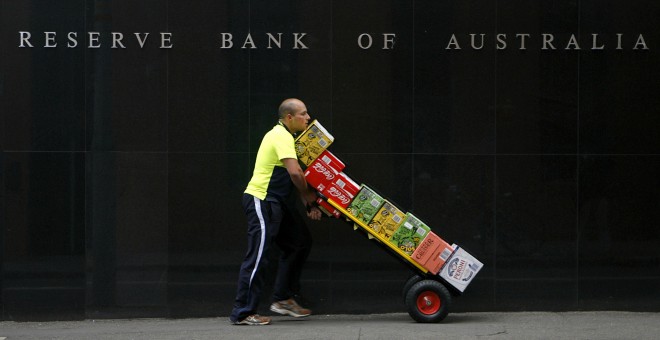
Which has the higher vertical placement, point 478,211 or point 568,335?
point 478,211

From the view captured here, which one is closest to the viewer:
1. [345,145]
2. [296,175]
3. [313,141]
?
[296,175]

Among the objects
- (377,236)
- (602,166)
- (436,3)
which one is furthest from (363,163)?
(602,166)

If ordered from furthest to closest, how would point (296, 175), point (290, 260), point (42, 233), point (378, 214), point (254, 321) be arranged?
point (42, 233) < point (290, 260) < point (254, 321) < point (378, 214) < point (296, 175)

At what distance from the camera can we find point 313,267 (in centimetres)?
991

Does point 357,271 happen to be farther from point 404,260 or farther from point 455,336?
point 455,336

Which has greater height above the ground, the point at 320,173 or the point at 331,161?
the point at 331,161

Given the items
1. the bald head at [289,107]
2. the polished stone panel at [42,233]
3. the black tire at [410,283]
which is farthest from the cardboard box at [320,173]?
the polished stone panel at [42,233]

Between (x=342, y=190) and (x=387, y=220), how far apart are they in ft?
1.57

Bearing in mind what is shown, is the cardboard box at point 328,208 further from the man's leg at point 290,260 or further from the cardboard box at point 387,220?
the man's leg at point 290,260

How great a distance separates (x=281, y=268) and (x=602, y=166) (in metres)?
3.18

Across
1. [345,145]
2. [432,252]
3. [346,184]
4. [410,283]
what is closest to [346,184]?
[346,184]

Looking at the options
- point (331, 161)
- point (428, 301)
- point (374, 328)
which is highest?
point (331, 161)

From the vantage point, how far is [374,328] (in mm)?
9195

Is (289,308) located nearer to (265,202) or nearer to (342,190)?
(265,202)
